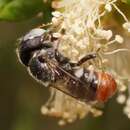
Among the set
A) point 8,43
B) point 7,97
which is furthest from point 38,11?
point 7,97

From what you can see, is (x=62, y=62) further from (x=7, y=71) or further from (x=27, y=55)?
(x=7, y=71)

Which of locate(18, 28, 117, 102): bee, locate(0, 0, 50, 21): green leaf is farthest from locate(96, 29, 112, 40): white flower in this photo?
locate(0, 0, 50, 21): green leaf

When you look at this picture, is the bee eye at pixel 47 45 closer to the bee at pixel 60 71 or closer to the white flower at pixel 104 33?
the bee at pixel 60 71

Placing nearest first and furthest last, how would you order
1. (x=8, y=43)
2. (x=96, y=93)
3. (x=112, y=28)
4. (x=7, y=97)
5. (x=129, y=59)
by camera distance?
1. (x=96, y=93)
2. (x=112, y=28)
3. (x=129, y=59)
4. (x=8, y=43)
5. (x=7, y=97)

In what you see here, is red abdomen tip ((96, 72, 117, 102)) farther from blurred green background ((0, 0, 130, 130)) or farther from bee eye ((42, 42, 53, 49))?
blurred green background ((0, 0, 130, 130))

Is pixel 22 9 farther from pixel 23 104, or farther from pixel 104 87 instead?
pixel 23 104

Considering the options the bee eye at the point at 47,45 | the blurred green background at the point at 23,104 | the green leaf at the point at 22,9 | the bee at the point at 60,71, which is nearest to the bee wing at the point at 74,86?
the bee at the point at 60,71
